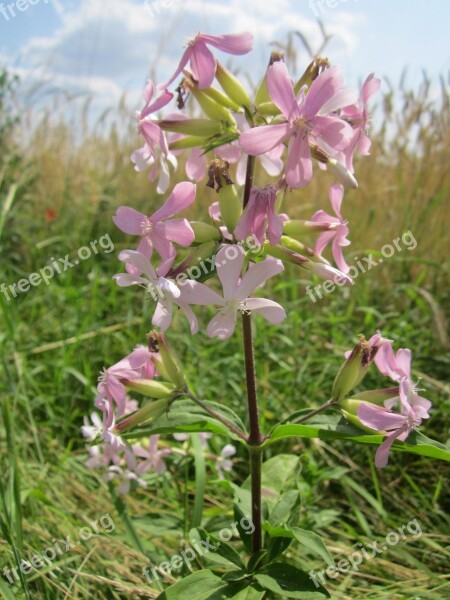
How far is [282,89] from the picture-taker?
845 millimetres

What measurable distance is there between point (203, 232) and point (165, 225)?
10 centimetres

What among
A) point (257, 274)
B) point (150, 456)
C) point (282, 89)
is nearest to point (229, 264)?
point (257, 274)

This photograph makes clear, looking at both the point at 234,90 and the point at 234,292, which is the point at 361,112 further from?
the point at 234,292

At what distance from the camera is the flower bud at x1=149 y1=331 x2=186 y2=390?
1.09 metres

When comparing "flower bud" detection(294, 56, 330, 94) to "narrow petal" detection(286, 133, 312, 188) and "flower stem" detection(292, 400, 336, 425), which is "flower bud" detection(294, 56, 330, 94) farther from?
"flower stem" detection(292, 400, 336, 425)

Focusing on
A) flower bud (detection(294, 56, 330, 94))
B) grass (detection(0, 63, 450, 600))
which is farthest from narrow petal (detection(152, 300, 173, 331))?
grass (detection(0, 63, 450, 600))

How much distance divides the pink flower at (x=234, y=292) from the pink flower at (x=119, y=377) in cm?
22

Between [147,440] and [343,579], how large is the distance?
0.57 meters

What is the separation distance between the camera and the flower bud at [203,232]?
101 cm

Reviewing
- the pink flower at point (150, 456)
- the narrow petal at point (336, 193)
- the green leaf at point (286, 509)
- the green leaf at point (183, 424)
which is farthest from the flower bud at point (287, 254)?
the pink flower at point (150, 456)

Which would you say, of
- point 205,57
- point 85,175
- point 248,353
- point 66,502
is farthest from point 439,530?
point 85,175

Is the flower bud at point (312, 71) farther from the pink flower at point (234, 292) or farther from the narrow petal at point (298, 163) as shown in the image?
the pink flower at point (234, 292)

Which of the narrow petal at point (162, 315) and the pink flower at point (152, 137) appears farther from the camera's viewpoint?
the pink flower at point (152, 137)

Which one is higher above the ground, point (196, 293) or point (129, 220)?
point (129, 220)
